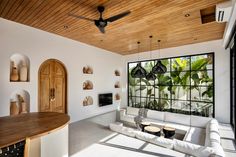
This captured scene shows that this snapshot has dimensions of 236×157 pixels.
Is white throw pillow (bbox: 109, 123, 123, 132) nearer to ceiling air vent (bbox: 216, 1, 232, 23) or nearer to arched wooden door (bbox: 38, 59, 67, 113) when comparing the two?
arched wooden door (bbox: 38, 59, 67, 113)

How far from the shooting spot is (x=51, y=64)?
4.78m

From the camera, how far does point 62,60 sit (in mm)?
5020

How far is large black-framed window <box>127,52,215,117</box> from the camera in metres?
5.56

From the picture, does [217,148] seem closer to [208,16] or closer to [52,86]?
[208,16]

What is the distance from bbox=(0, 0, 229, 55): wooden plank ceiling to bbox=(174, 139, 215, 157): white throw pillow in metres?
2.99

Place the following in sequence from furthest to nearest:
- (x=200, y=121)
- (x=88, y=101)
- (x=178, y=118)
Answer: (x=88, y=101)
(x=178, y=118)
(x=200, y=121)

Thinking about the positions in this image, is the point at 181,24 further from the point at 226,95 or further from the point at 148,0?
the point at 226,95

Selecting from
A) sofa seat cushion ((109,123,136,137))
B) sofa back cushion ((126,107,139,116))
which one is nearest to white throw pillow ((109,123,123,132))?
sofa seat cushion ((109,123,136,137))

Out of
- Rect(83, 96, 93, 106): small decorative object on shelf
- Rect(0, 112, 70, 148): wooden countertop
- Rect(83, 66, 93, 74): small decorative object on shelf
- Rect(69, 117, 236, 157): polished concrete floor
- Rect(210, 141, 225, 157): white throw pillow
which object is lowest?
Rect(69, 117, 236, 157): polished concrete floor

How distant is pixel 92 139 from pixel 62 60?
2.94 m

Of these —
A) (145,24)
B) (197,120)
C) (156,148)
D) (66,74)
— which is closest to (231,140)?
(197,120)

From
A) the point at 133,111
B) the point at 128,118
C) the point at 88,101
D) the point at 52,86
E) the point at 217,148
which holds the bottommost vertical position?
the point at 128,118

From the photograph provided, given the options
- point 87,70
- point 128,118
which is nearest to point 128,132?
point 128,118

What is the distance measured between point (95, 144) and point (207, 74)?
5.03 metres
